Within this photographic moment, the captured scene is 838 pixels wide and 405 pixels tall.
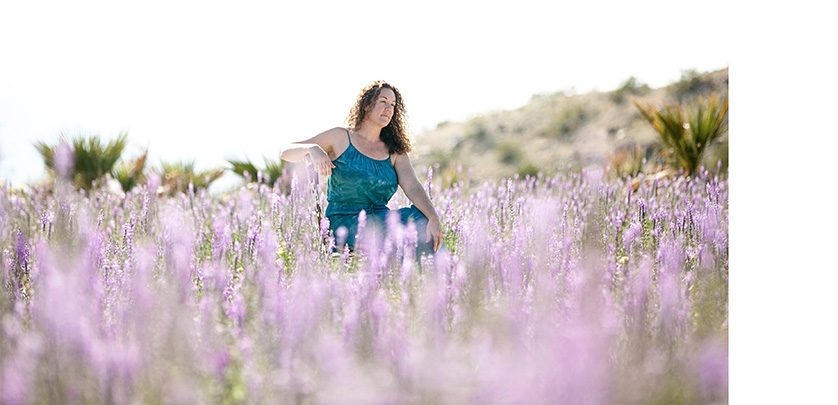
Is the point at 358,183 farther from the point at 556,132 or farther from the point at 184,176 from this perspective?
the point at 556,132

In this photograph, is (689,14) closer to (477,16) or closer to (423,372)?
(477,16)

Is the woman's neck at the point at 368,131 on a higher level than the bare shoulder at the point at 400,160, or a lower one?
higher

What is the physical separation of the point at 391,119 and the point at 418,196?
51 centimetres

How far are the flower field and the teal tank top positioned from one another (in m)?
0.78

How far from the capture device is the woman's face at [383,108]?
3.46m

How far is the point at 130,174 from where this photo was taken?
608 centimetres

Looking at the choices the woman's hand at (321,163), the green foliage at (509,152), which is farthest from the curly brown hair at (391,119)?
the green foliage at (509,152)

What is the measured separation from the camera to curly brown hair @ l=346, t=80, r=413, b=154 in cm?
356

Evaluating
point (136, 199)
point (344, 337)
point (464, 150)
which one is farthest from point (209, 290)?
point (464, 150)

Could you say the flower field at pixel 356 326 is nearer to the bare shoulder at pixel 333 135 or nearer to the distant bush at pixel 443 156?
the bare shoulder at pixel 333 135

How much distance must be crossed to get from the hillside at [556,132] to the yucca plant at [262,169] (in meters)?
6.48

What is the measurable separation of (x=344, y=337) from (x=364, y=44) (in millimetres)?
1845

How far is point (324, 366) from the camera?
4.33 ft

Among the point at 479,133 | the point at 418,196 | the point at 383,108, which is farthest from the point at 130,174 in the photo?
the point at 479,133
